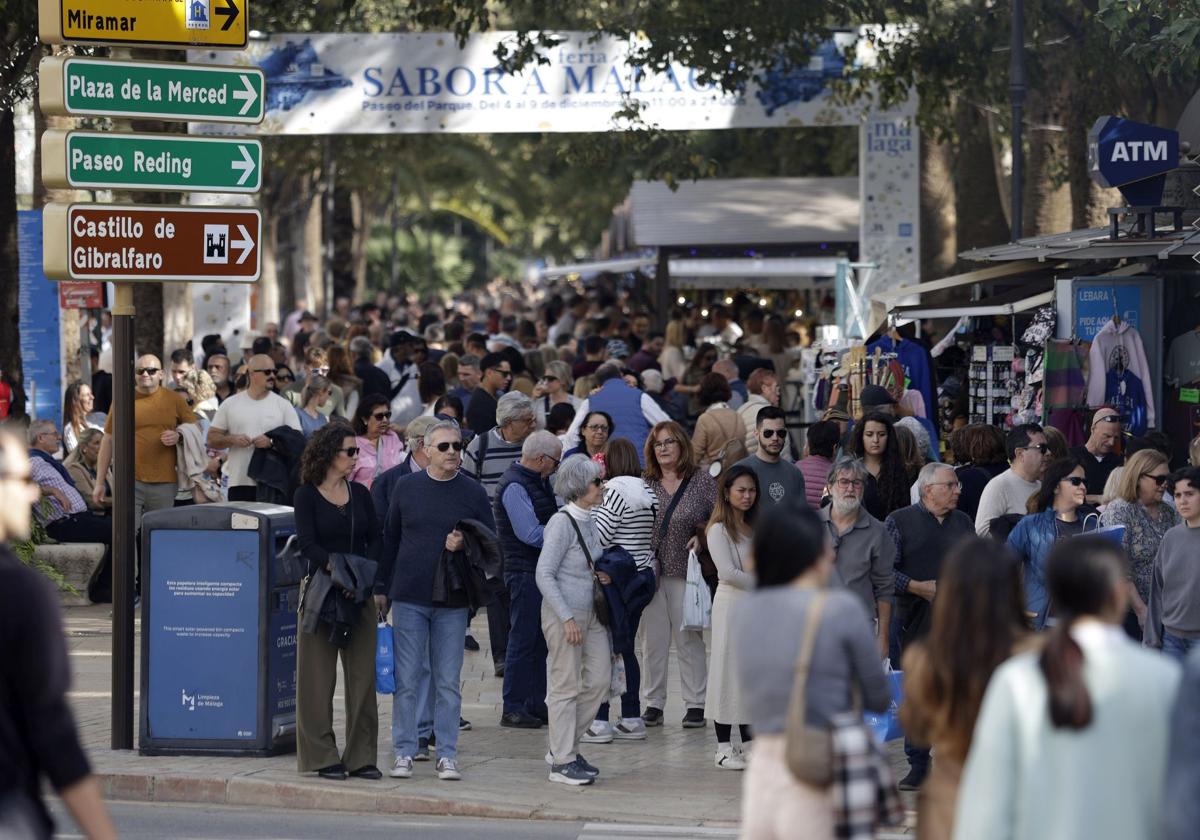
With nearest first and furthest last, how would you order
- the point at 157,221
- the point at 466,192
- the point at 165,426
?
the point at 157,221 < the point at 165,426 < the point at 466,192

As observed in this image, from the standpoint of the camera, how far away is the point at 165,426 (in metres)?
14.9

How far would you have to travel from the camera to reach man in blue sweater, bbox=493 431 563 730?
1058 cm

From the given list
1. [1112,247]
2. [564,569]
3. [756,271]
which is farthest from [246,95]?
[756,271]

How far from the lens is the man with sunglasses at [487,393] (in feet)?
49.0

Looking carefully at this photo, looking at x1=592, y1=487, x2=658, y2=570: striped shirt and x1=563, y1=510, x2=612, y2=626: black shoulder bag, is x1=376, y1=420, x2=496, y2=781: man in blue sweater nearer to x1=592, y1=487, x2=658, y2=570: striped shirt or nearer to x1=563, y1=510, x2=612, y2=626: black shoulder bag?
x1=563, y1=510, x2=612, y2=626: black shoulder bag

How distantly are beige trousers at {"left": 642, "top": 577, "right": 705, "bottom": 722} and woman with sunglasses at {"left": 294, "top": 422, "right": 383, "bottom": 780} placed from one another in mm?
2085

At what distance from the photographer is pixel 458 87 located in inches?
869

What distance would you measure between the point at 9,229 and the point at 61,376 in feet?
8.68

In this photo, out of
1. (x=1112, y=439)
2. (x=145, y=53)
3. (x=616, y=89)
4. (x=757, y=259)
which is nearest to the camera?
(x=1112, y=439)

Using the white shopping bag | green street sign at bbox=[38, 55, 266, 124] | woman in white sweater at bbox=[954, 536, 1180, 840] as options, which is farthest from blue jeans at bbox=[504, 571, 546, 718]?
woman in white sweater at bbox=[954, 536, 1180, 840]

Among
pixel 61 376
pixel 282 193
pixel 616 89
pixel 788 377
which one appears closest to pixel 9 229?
pixel 61 376

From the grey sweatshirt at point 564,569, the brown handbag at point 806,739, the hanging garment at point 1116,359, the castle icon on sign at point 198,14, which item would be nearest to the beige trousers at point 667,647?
the grey sweatshirt at point 564,569

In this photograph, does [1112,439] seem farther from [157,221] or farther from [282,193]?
[282,193]

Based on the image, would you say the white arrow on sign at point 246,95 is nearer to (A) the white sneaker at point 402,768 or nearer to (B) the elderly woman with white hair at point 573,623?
(B) the elderly woman with white hair at point 573,623
